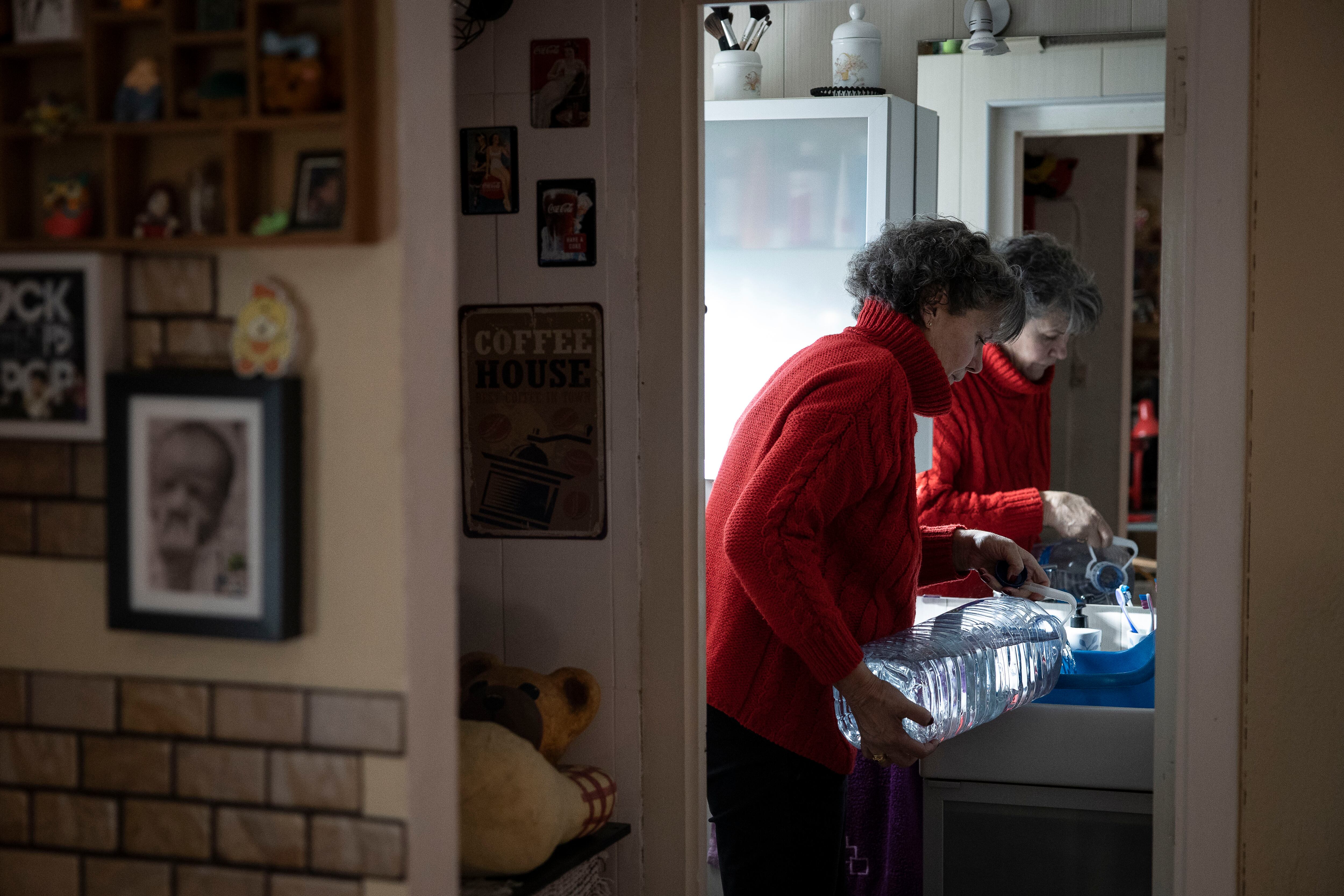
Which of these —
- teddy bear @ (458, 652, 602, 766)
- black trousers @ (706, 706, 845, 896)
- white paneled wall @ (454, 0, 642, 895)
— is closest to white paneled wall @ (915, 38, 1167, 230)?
white paneled wall @ (454, 0, 642, 895)

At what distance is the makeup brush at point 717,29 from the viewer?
8.73 feet

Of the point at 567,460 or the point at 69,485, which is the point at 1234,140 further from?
the point at 69,485

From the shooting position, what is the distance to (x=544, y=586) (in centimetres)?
170

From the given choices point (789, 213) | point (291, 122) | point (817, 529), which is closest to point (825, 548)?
point (817, 529)

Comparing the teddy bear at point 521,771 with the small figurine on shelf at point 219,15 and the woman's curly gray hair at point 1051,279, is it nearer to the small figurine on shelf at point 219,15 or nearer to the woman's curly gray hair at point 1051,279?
the small figurine on shelf at point 219,15

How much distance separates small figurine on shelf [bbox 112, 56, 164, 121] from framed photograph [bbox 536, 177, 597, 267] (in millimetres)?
729

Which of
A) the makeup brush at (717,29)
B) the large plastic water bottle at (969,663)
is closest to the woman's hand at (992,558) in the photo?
the large plastic water bottle at (969,663)

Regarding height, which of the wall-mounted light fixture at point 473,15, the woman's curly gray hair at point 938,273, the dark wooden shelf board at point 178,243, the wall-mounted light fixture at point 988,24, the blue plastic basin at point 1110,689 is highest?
the wall-mounted light fixture at point 988,24

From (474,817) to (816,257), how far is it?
170cm

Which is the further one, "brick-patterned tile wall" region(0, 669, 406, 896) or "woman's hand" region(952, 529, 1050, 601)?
"woman's hand" region(952, 529, 1050, 601)

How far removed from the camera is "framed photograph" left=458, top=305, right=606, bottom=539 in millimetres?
1658

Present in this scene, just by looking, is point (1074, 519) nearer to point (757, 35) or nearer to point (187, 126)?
point (757, 35)

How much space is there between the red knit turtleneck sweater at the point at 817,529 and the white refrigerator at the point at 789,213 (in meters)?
0.68

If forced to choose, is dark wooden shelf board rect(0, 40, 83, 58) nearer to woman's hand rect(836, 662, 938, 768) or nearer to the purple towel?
woman's hand rect(836, 662, 938, 768)
